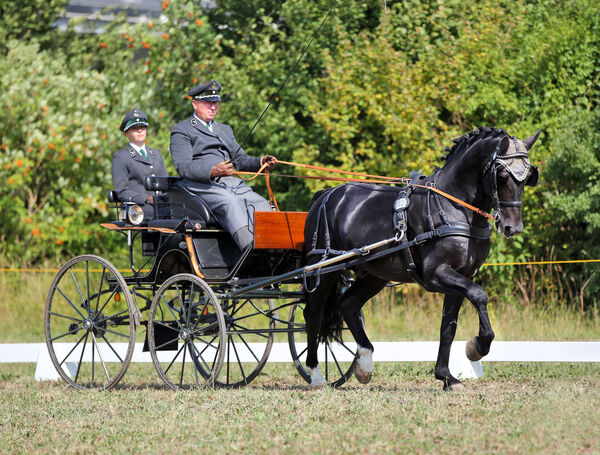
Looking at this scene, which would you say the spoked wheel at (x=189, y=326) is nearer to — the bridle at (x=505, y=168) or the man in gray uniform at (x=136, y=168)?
the man in gray uniform at (x=136, y=168)

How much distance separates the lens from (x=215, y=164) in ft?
25.7

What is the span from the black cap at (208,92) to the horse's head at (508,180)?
8.62 feet

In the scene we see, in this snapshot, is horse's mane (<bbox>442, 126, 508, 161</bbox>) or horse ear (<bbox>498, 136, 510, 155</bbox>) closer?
horse ear (<bbox>498, 136, 510, 155</bbox>)

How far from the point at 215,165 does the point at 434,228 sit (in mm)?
1979

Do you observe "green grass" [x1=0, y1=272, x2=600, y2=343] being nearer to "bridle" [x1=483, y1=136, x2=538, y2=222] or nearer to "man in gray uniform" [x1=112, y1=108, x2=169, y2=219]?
"man in gray uniform" [x1=112, y1=108, x2=169, y2=219]

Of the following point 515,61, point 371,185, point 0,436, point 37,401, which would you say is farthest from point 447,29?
point 0,436

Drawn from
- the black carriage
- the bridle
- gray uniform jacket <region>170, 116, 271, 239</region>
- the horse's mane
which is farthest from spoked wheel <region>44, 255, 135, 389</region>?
the bridle

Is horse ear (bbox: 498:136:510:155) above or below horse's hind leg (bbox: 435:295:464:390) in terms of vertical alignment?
above

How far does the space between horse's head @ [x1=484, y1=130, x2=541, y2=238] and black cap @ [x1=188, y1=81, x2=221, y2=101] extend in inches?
103

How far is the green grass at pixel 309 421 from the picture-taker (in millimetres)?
5160

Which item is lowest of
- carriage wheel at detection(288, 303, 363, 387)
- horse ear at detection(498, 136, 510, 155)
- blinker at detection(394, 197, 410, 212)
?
carriage wheel at detection(288, 303, 363, 387)

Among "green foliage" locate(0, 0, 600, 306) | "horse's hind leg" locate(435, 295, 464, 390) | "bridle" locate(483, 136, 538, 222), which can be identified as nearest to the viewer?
"bridle" locate(483, 136, 538, 222)

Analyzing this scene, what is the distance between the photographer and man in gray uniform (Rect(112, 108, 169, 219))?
26.8 ft

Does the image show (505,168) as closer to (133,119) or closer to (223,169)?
(223,169)
